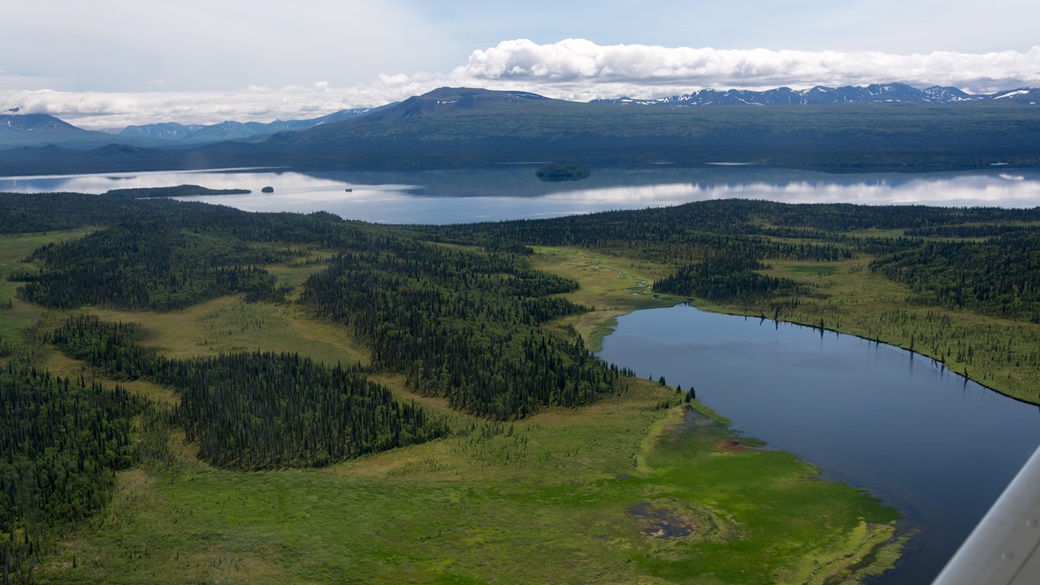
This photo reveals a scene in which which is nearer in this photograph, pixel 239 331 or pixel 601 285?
pixel 239 331

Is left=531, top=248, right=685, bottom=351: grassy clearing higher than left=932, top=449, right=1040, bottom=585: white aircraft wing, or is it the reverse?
left=932, top=449, right=1040, bottom=585: white aircraft wing

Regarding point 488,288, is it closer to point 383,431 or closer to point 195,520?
Answer: point 383,431

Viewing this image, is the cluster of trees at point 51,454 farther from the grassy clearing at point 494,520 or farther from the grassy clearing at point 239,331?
the grassy clearing at point 239,331

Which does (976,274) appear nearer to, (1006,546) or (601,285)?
(601,285)

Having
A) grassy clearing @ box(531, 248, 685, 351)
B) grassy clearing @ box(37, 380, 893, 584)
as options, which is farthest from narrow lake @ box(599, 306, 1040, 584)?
grassy clearing @ box(531, 248, 685, 351)

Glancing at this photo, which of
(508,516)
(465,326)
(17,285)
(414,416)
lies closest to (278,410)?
(414,416)

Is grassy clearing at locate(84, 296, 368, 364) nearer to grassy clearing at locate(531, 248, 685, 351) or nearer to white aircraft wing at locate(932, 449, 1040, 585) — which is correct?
grassy clearing at locate(531, 248, 685, 351)

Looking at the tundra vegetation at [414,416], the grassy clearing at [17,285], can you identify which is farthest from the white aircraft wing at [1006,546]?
the grassy clearing at [17,285]
